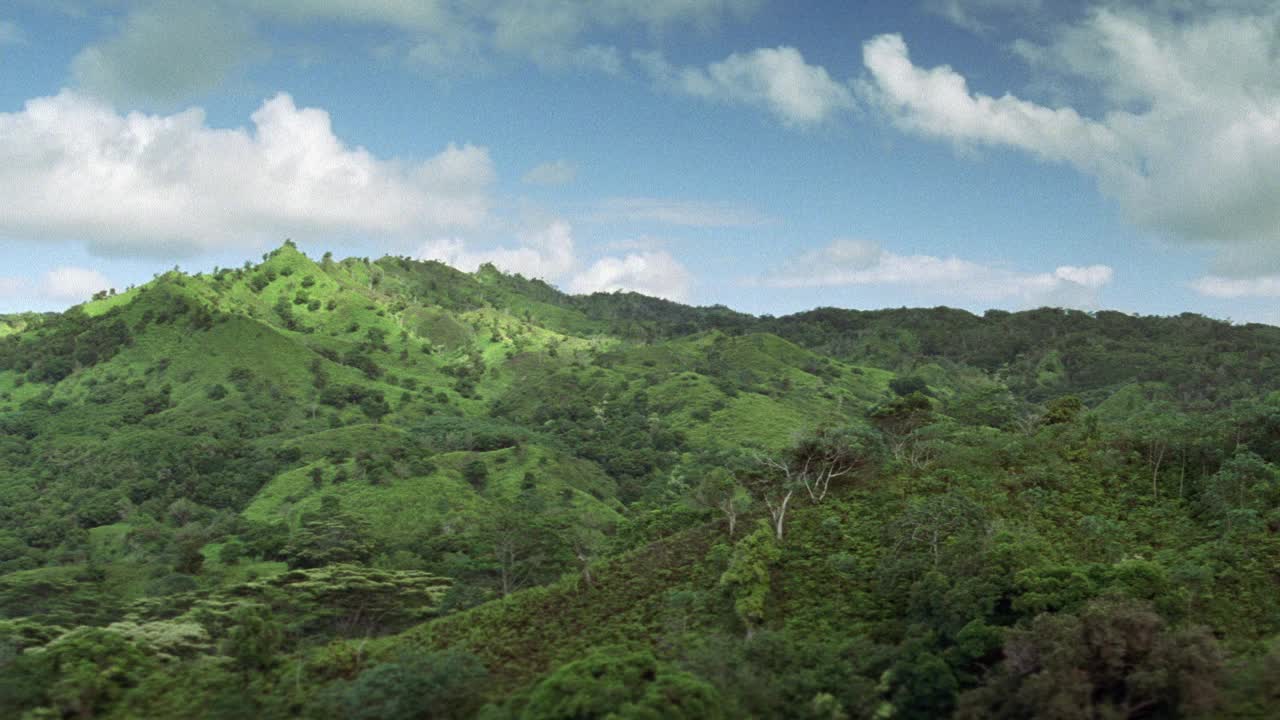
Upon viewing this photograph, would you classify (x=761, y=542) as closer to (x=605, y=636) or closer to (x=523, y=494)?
(x=605, y=636)

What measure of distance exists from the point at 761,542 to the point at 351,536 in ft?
175

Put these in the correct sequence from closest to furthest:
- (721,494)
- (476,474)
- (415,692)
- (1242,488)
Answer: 1. (415,692)
2. (1242,488)
3. (721,494)
4. (476,474)

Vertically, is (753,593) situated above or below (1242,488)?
below

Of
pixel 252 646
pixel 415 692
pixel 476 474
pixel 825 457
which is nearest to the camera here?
pixel 415 692

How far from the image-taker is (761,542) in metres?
45.4

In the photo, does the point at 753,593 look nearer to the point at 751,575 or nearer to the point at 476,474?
the point at 751,575

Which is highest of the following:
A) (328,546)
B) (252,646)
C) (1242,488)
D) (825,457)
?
(825,457)

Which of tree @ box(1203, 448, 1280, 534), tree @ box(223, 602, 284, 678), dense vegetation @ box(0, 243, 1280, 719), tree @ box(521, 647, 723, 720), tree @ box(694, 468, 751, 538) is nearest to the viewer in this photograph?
tree @ box(521, 647, 723, 720)

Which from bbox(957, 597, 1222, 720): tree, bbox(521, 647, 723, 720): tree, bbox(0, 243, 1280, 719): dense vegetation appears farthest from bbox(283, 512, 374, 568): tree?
bbox(957, 597, 1222, 720): tree

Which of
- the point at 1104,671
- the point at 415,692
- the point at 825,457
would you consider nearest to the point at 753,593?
the point at 1104,671

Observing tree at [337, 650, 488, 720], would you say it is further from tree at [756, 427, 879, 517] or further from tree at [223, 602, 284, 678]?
tree at [756, 427, 879, 517]

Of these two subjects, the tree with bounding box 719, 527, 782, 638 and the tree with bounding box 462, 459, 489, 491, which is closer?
the tree with bounding box 719, 527, 782, 638

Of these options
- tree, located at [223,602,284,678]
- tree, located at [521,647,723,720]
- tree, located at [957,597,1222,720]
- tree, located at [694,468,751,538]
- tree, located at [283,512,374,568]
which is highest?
tree, located at [694,468,751,538]

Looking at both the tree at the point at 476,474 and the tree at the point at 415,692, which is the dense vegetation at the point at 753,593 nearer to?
the tree at the point at 415,692
